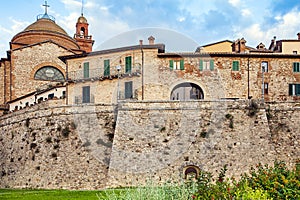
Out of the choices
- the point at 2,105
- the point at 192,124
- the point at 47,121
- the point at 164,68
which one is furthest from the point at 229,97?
the point at 2,105

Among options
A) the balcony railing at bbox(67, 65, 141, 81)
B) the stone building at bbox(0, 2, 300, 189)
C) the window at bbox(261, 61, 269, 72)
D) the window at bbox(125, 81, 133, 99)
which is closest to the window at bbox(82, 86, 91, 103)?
the stone building at bbox(0, 2, 300, 189)

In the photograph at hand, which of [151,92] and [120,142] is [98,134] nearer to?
[120,142]

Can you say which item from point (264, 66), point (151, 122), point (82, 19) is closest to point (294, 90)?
point (264, 66)

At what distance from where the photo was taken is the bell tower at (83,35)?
2463 inches

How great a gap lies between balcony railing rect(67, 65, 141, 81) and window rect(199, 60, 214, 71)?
17.5 feet

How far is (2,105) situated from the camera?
45156 millimetres

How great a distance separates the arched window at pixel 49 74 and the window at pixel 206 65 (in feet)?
63.5

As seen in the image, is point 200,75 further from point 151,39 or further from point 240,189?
point 240,189

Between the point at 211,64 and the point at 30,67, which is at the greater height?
the point at 30,67

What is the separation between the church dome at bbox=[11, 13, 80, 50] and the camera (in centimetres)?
5188

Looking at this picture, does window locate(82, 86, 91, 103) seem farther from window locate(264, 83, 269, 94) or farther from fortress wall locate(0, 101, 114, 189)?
window locate(264, 83, 269, 94)

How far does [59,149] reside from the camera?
29531 millimetres

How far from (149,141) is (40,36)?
3065 cm

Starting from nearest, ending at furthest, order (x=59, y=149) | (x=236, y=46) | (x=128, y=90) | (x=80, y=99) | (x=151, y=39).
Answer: (x=59, y=149) < (x=128, y=90) < (x=80, y=99) < (x=151, y=39) < (x=236, y=46)
